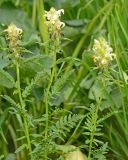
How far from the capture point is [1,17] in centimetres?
171

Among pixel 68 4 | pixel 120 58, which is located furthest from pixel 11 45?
pixel 68 4

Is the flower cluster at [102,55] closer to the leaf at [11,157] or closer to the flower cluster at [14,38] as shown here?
the flower cluster at [14,38]

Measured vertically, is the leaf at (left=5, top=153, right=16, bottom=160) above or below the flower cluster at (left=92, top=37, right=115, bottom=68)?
below

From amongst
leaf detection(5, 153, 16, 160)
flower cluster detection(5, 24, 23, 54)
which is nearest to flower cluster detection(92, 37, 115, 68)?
flower cluster detection(5, 24, 23, 54)

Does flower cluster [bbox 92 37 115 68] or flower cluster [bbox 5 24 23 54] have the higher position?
flower cluster [bbox 5 24 23 54]

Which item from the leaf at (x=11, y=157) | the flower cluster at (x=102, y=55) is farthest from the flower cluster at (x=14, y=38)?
the leaf at (x=11, y=157)

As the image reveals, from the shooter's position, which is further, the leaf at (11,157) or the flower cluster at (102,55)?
the leaf at (11,157)

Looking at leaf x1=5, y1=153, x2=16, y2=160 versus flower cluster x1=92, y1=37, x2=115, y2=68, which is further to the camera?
leaf x1=5, y1=153, x2=16, y2=160

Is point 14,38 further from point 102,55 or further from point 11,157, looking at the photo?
point 11,157

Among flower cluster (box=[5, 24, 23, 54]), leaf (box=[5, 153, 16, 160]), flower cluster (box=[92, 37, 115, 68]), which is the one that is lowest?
leaf (box=[5, 153, 16, 160])

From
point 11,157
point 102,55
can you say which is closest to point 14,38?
point 102,55

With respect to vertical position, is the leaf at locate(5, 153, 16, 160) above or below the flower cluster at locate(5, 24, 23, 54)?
below

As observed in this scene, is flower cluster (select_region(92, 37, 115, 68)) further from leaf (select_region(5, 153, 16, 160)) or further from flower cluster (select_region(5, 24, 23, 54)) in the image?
leaf (select_region(5, 153, 16, 160))

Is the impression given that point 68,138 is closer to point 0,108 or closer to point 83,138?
point 83,138
